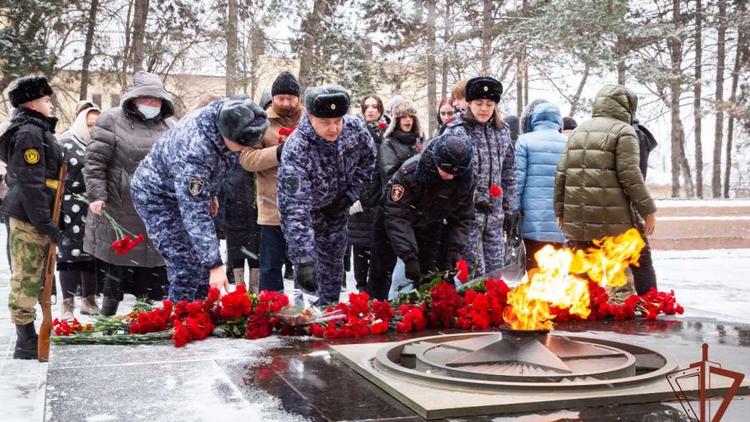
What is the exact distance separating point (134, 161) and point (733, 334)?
14.3 feet

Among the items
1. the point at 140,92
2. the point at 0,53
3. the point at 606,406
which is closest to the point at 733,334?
the point at 606,406

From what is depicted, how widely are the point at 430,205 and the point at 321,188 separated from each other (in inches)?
43.8

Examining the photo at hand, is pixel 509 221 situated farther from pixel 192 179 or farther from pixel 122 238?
pixel 192 179

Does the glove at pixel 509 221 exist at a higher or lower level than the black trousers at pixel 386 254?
higher

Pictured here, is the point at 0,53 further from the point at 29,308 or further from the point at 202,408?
the point at 202,408

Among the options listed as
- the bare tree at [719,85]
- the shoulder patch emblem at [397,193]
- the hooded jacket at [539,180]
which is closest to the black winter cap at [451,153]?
the shoulder patch emblem at [397,193]

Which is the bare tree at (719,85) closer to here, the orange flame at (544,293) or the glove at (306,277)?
the glove at (306,277)

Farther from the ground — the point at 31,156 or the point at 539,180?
the point at 31,156

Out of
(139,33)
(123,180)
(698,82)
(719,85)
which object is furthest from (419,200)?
(719,85)

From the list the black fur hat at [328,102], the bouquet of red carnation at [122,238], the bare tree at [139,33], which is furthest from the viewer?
the bare tree at [139,33]

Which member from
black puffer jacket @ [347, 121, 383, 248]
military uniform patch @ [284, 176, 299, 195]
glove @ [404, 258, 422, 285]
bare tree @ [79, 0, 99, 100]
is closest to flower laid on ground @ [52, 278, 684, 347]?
military uniform patch @ [284, 176, 299, 195]

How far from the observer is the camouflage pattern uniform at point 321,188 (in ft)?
17.2

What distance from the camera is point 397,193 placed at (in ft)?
20.4

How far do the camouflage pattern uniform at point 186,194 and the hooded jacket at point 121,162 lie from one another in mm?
1425
